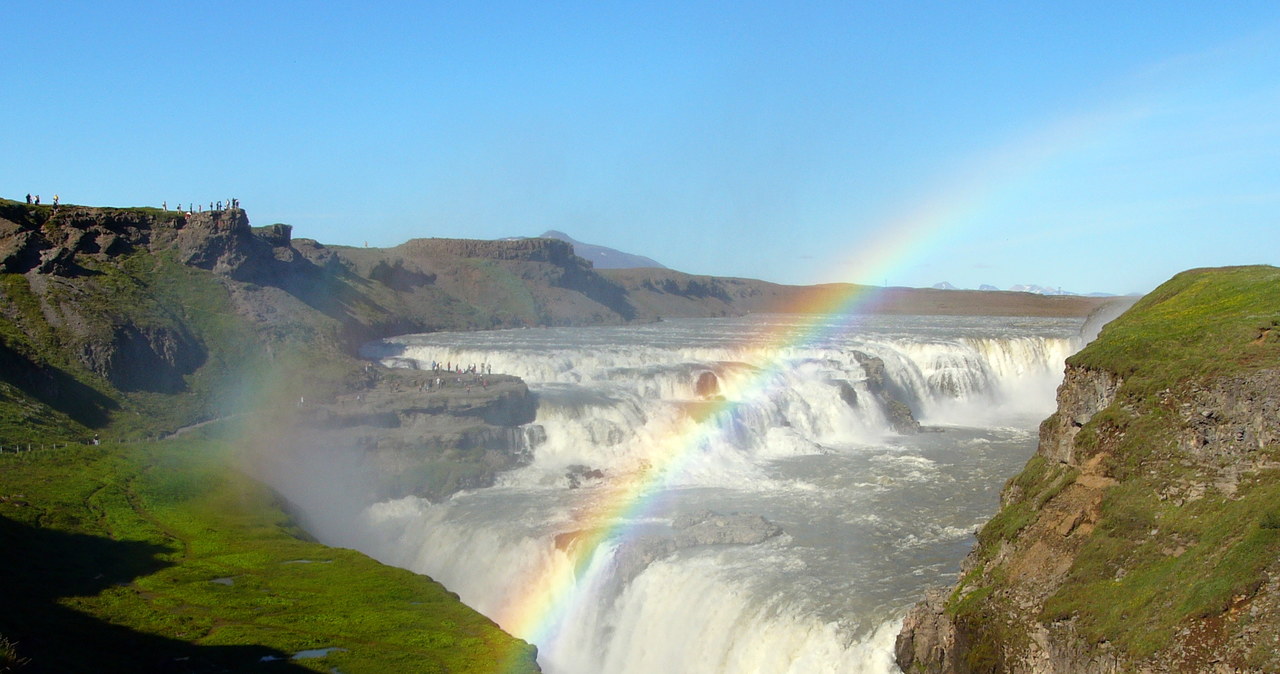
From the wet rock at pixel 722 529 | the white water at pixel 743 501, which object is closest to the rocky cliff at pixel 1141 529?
the white water at pixel 743 501

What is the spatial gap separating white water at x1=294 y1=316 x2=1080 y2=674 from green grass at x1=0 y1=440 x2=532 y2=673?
446 centimetres

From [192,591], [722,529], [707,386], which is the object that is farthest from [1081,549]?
[707,386]

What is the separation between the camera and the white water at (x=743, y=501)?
1969 centimetres

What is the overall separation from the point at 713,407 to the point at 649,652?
19467 mm

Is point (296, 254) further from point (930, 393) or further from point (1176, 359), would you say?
point (1176, 359)

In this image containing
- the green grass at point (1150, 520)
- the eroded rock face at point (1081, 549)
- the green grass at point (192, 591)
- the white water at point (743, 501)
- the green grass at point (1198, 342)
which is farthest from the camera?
the white water at point (743, 501)

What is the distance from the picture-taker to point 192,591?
59.1 feet

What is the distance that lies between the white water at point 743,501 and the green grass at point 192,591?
4.46 metres

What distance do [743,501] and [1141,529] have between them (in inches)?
626

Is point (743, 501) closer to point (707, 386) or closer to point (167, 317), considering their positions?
point (707, 386)

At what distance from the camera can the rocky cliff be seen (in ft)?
37.4

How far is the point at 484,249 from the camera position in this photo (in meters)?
111

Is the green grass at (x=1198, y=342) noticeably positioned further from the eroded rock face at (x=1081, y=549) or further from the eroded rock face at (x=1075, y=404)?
the eroded rock face at (x=1081, y=549)

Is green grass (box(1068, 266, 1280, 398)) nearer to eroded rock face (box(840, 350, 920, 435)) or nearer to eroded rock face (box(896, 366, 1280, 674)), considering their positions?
eroded rock face (box(896, 366, 1280, 674))
